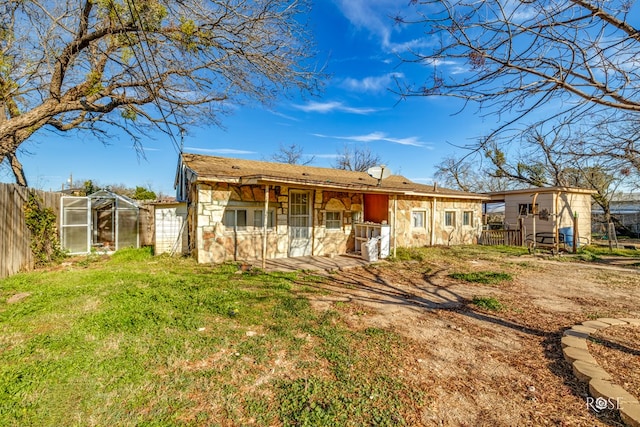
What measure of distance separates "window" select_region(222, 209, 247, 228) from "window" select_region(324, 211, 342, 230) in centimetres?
307

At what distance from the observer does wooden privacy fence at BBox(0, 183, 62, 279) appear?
6.32 metres

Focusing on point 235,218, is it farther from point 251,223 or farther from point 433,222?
point 433,222

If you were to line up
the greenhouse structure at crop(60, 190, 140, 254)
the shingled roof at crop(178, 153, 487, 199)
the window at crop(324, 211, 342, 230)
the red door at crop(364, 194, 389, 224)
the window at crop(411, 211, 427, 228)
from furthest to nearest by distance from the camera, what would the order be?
the window at crop(411, 211, 427, 228) < the red door at crop(364, 194, 389, 224) < the window at crop(324, 211, 342, 230) < the greenhouse structure at crop(60, 190, 140, 254) < the shingled roof at crop(178, 153, 487, 199)

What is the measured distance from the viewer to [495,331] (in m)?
3.88

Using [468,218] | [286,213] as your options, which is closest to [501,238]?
[468,218]

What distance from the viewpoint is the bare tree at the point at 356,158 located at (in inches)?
1135

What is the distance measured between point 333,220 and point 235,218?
373 cm

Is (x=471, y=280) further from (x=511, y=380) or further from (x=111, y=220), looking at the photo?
(x=111, y=220)

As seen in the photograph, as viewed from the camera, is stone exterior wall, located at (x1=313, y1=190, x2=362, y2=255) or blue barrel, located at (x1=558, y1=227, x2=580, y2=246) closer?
stone exterior wall, located at (x1=313, y1=190, x2=362, y2=255)

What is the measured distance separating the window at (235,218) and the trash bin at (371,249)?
417 centimetres

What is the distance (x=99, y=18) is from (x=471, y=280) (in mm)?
9803

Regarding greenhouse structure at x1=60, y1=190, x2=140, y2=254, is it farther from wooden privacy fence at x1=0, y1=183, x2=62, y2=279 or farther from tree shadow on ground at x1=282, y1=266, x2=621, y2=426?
tree shadow on ground at x1=282, y1=266, x2=621, y2=426

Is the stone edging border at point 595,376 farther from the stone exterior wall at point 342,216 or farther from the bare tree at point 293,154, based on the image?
the bare tree at point 293,154

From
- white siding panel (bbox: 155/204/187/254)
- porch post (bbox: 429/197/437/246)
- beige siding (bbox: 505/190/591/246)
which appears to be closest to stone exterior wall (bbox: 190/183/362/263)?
white siding panel (bbox: 155/204/187/254)
